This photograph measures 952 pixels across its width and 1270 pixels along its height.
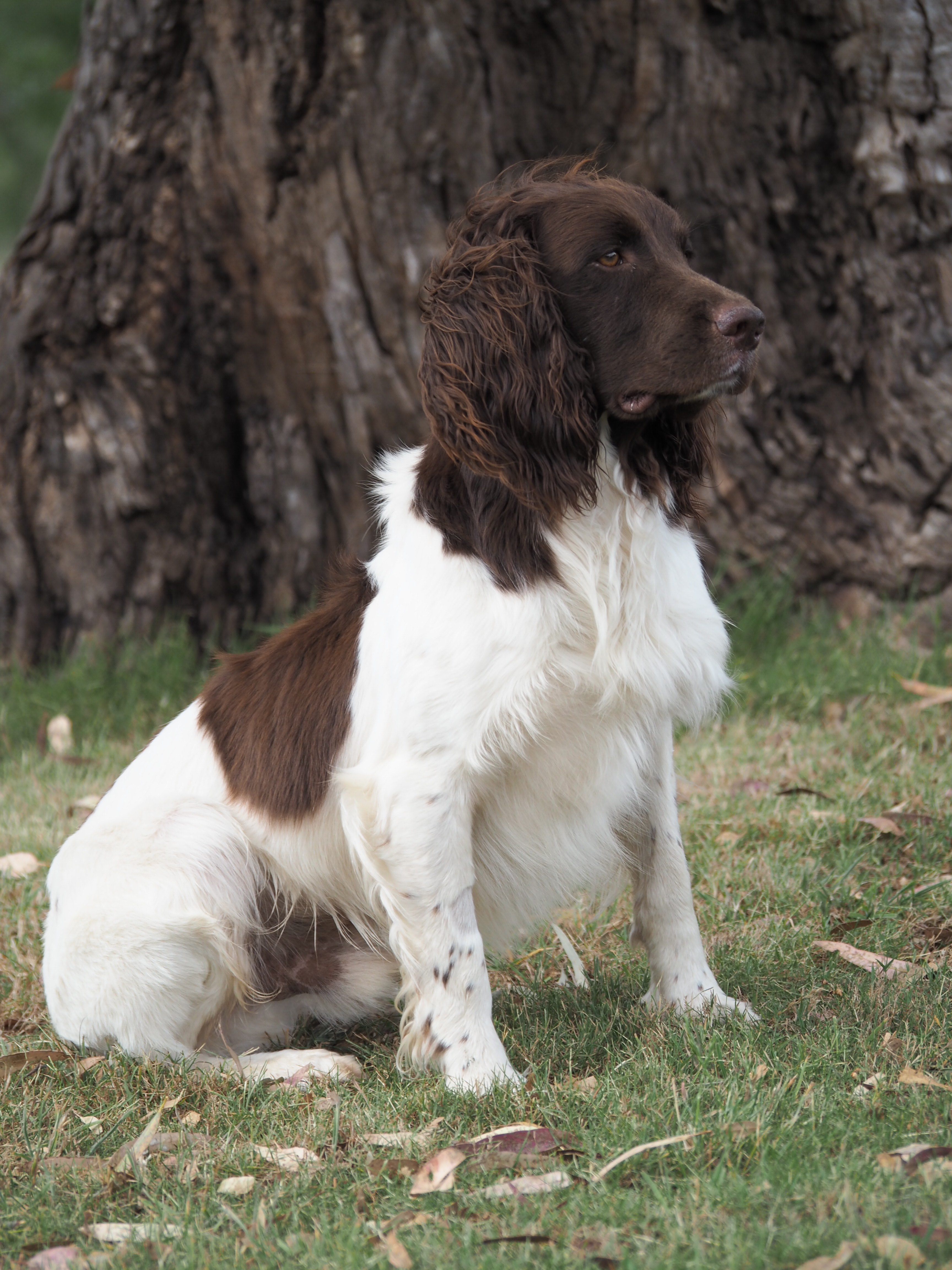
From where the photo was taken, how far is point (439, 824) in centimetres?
278

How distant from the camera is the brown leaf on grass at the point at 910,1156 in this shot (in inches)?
81.3

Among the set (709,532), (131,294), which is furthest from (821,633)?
(131,294)

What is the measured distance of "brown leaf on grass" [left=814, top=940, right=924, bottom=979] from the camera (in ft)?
9.87

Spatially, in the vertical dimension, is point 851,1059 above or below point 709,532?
below

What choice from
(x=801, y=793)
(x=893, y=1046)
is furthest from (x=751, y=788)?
(x=893, y=1046)

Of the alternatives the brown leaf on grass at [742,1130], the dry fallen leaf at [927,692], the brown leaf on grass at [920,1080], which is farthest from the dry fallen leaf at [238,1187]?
the dry fallen leaf at [927,692]

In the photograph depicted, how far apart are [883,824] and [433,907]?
5.55 feet

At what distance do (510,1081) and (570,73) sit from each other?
4.31m

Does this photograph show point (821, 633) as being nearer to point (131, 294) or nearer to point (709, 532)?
point (709, 532)

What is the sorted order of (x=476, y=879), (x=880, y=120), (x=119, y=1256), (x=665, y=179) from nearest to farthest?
(x=119, y=1256), (x=476, y=879), (x=880, y=120), (x=665, y=179)

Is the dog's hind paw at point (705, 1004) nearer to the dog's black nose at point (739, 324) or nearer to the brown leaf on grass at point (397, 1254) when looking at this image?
the brown leaf on grass at point (397, 1254)

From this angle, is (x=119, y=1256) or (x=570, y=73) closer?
(x=119, y=1256)

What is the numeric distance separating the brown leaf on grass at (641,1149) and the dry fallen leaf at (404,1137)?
0.40 m

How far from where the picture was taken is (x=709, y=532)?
570 centimetres
